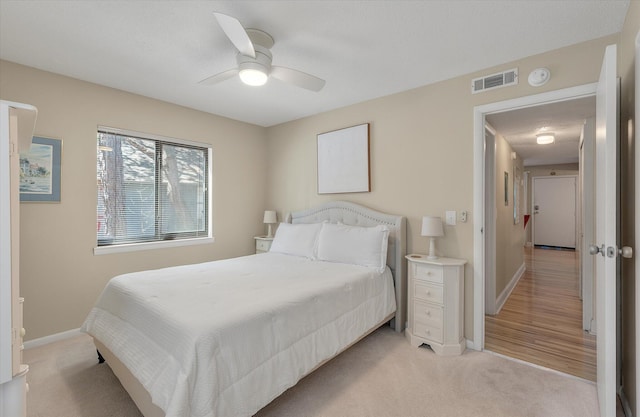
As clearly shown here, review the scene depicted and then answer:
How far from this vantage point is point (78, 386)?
213 cm

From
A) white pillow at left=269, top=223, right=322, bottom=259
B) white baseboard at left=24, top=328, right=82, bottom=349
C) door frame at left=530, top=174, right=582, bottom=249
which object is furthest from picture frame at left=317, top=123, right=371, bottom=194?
door frame at left=530, top=174, right=582, bottom=249

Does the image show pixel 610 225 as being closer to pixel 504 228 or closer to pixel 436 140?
pixel 436 140

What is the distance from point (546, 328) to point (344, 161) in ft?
9.22

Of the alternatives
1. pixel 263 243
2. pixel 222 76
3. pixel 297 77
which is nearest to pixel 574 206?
pixel 263 243

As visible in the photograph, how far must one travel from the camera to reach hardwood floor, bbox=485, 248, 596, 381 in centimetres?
251

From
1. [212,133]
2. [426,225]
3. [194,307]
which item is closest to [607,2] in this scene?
[426,225]

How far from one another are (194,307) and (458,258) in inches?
91.0

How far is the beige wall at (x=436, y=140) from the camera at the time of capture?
A: 2379mm

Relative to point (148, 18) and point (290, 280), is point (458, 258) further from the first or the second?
point (148, 18)

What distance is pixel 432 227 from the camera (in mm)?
2766

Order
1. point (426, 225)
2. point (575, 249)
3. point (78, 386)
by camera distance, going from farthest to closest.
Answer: point (575, 249), point (426, 225), point (78, 386)

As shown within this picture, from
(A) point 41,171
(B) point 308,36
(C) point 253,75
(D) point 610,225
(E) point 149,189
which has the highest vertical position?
(B) point 308,36

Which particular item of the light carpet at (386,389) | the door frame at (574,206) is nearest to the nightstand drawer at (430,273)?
the light carpet at (386,389)

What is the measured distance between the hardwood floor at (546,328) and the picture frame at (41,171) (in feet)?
14.1
